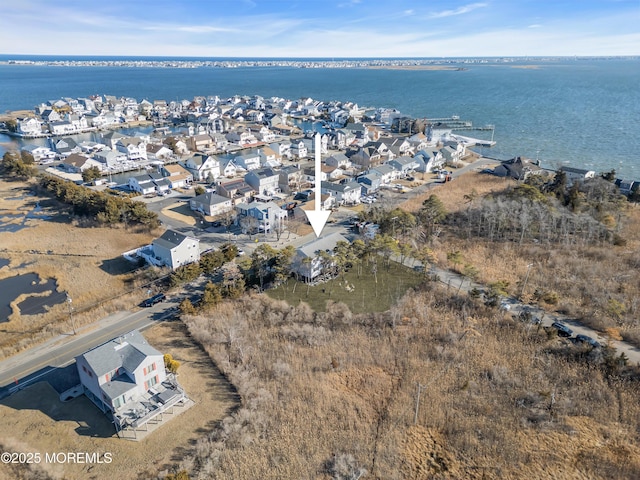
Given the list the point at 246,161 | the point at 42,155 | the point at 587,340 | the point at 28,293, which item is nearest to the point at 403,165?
the point at 246,161

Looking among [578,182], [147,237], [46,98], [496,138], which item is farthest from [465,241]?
[46,98]

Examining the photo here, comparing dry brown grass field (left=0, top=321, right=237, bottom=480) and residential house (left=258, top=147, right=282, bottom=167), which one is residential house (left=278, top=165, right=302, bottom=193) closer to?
residential house (left=258, top=147, right=282, bottom=167)

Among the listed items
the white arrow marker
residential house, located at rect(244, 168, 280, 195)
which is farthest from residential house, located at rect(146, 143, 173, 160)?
the white arrow marker

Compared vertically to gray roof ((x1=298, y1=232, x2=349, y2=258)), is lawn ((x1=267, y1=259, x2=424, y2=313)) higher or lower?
lower

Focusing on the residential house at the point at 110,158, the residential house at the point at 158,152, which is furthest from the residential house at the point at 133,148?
the residential house at the point at 110,158

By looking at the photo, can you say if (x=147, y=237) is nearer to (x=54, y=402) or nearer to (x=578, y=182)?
(x=54, y=402)

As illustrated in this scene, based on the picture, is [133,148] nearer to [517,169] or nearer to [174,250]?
[174,250]

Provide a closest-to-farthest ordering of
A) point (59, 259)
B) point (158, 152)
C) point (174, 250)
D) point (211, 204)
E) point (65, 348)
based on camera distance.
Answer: point (65, 348) → point (174, 250) → point (59, 259) → point (211, 204) → point (158, 152)
